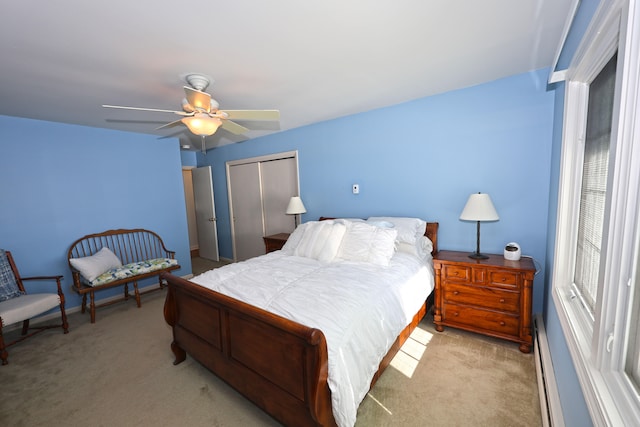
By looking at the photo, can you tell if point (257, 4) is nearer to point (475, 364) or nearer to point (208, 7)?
point (208, 7)

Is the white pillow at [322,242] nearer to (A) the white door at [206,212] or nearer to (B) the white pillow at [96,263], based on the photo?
(B) the white pillow at [96,263]

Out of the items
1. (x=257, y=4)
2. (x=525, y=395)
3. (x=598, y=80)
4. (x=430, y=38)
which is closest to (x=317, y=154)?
(x=430, y=38)

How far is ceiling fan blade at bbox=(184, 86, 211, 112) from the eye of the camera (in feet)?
5.75

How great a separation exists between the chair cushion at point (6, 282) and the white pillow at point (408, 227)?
3781 mm

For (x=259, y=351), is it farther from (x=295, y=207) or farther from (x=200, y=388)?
(x=295, y=207)

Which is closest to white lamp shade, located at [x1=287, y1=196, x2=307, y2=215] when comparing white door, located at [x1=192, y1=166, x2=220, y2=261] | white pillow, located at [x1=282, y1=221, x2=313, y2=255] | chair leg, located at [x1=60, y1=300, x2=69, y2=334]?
white pillow, located at [x1=282, y1=221, x2=313, y2=255]

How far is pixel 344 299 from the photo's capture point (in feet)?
5.53

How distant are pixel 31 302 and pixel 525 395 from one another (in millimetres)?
4192

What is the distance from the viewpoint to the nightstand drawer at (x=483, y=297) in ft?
7.16

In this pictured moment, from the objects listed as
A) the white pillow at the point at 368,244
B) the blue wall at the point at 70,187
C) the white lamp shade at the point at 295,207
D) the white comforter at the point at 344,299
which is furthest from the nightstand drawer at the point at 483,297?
the blue wall at the point at 70,187

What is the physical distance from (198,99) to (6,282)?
288 cm

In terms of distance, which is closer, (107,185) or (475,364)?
(475,364)

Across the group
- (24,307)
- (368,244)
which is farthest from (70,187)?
Result: (368,244)

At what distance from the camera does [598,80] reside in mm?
1406
